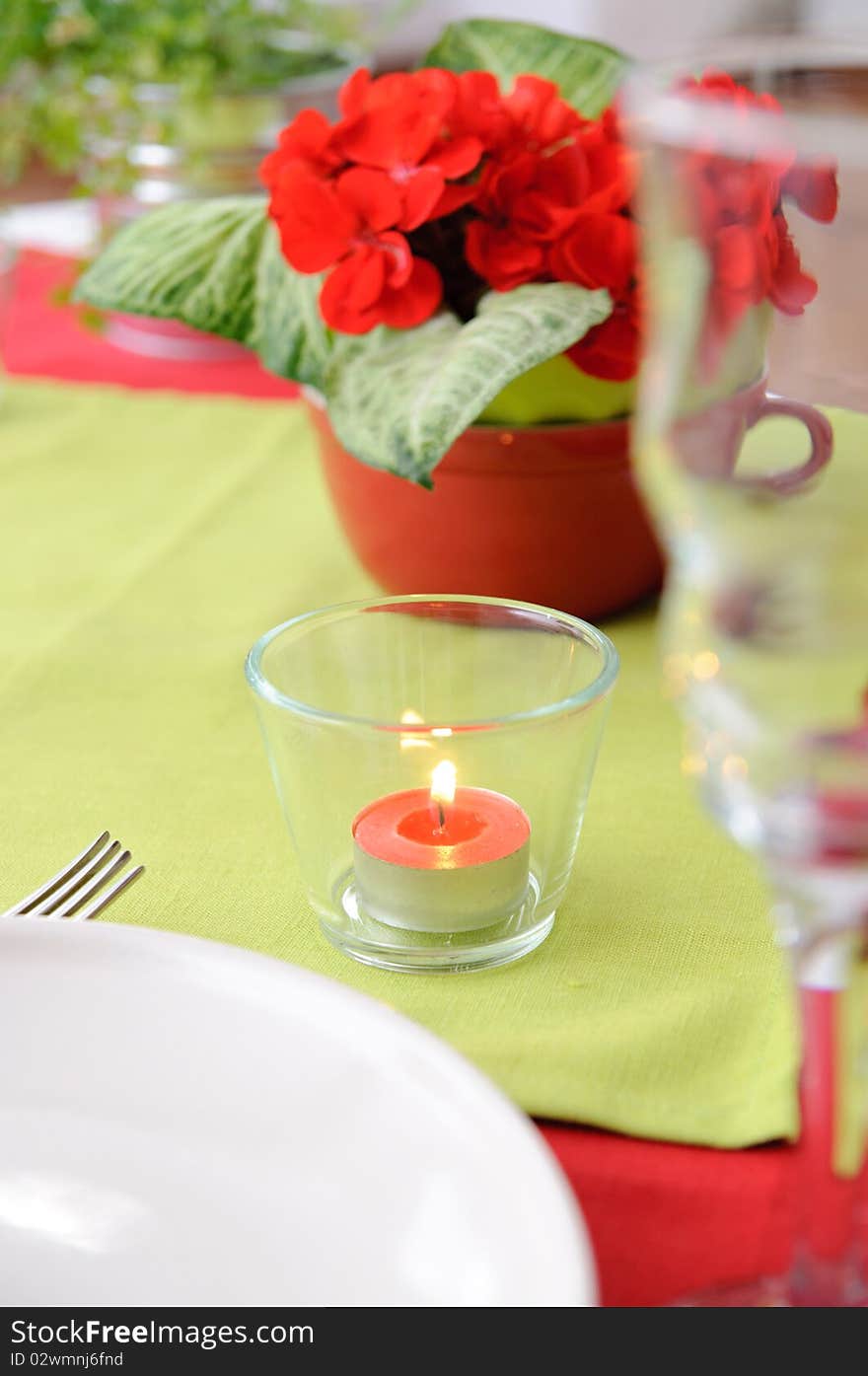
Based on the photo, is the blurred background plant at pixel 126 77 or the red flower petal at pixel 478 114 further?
the blurred background plant at pixel 126 77

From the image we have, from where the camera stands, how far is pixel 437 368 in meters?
0.57

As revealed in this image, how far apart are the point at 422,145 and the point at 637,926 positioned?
31 centimetres

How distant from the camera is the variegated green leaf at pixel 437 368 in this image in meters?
0.53

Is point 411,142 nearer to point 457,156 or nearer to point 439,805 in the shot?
point 457,156

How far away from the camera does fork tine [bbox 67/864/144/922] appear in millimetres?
440

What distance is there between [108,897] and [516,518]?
0.27m

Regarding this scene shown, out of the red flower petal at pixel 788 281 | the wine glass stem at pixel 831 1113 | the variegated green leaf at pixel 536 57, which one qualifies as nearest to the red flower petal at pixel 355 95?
the variegated green leaf at pixel 536 57

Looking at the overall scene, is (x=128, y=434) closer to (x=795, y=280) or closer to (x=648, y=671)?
(x=648, y=671)

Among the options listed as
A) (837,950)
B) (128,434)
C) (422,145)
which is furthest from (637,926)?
(128,434)

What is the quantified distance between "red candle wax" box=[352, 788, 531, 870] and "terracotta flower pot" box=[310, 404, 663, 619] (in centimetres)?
22

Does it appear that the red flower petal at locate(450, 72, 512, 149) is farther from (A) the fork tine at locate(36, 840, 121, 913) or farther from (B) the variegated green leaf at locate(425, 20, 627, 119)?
(A) the fork tine at locate(36, 840, 121, 913)

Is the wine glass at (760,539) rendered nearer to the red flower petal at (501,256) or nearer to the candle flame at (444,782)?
the candle flame at (444,782)

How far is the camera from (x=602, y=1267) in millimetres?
334

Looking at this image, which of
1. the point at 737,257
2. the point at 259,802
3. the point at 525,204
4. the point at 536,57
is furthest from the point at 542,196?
the point at 737,257
